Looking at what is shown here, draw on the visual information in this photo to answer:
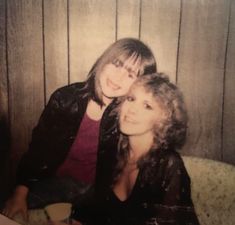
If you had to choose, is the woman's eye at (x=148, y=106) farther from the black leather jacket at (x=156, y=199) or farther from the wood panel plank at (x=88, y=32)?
the wood panel plank at (x=88, y=32)

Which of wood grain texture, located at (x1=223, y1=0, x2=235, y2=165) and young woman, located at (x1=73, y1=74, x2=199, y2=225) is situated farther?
young woman, located at (x1=73, y1=74, x2=199, y2=225)

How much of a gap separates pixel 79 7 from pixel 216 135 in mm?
734

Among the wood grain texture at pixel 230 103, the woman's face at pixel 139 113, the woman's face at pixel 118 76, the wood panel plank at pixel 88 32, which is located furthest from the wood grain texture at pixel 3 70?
the wood grain texture at pixel 230 103

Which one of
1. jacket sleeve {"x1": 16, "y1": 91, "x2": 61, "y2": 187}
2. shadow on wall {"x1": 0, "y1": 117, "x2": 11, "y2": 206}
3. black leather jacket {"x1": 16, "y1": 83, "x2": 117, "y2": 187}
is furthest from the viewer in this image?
shadow on wall {"x1": 0, "y1": 117, "x2": 11, "y2": 206}

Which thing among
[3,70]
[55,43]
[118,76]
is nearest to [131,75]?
[118,76]

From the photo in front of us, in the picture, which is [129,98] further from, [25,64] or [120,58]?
[25,64]

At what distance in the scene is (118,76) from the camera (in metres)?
1.41

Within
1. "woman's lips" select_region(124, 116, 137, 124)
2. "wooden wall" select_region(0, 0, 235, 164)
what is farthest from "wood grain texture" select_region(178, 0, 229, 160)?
"woman's lips" select_region(124, 116, 137, 124)

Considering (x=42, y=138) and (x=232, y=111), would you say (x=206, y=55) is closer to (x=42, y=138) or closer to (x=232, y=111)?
(x=232, y=111)

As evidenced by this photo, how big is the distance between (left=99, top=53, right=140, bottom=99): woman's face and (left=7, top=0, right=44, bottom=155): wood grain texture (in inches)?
12.2

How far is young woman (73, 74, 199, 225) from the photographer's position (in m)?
1.33

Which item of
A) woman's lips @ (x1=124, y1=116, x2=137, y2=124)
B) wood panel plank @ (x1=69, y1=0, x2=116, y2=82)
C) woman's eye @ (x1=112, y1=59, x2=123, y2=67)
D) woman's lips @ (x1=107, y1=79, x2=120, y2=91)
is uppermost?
wood panel plank @ (x1=69, y1=0, x2=116, y2=82)

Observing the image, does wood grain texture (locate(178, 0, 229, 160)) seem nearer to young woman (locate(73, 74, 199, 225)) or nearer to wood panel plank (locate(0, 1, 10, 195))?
young woman (locate(73, 74, 199, 225))

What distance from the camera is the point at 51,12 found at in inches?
59.2
